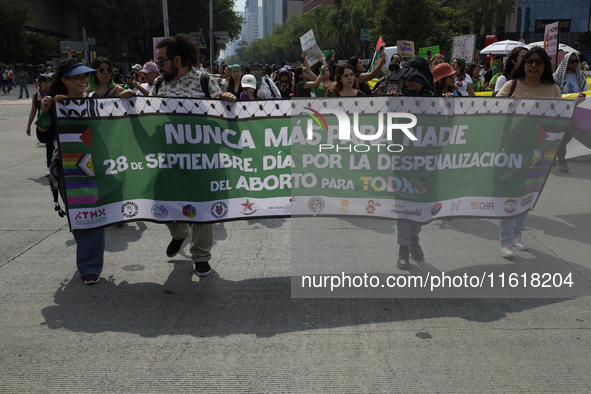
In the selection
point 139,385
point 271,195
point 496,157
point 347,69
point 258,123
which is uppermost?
point 347,69

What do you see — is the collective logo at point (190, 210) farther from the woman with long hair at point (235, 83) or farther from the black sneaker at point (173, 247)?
the woman with long hair at point (235, 83)

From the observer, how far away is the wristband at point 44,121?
4.30m

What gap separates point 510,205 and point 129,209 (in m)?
3.34

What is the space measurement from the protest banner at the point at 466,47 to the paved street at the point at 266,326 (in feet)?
45.3

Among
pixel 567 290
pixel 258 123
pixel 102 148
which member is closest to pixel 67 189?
pixel 102 148

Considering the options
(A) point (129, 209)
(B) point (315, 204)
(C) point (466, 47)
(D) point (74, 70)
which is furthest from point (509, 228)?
(C) point (466, 47)

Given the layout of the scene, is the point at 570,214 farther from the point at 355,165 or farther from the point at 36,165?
the point at 36,165

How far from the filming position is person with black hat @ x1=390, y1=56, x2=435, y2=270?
4559mm

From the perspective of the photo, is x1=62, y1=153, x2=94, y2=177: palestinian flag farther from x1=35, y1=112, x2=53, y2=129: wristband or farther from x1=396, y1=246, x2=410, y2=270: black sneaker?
x1=396, y1=246, x2=410, y2=270: black sneaker

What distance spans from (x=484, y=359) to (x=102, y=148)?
3.30 m

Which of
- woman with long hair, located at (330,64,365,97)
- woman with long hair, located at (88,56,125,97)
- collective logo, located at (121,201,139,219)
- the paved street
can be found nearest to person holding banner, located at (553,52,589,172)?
the paved street

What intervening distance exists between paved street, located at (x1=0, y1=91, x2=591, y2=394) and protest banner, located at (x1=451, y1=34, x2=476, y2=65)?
45.3 ft

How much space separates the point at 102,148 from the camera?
4.37 m

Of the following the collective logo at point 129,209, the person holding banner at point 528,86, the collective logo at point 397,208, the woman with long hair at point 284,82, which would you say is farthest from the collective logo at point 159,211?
the woman with long hair at point 284,82
